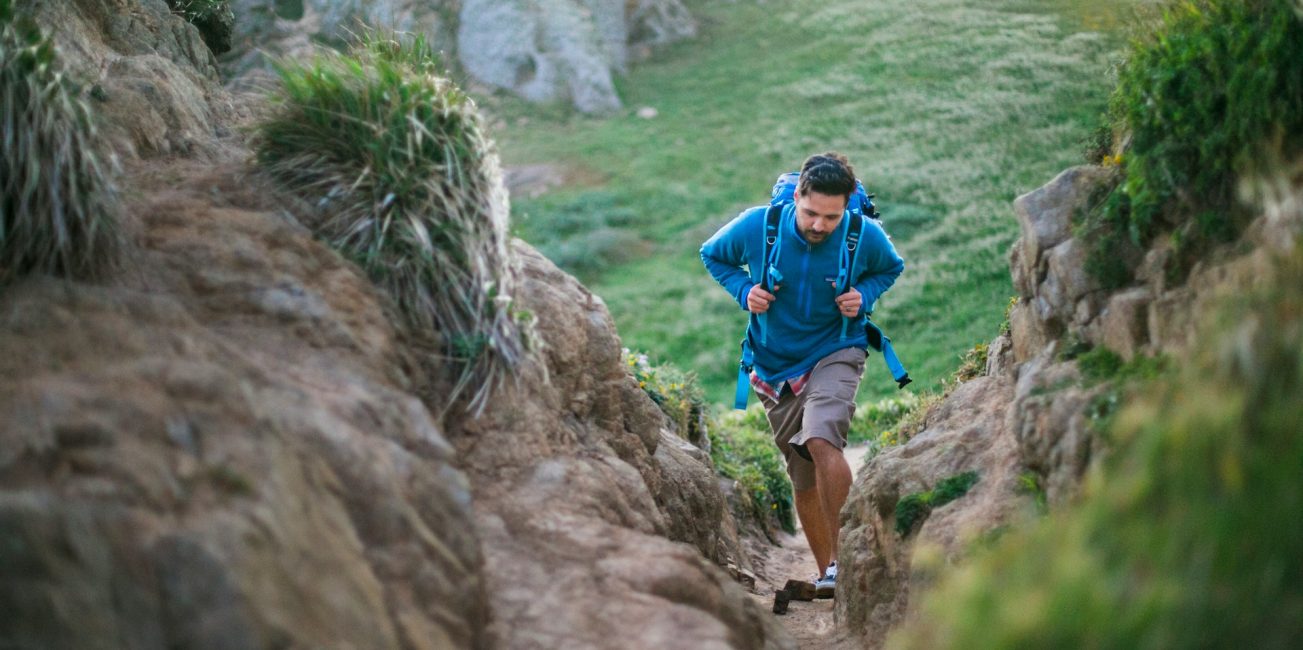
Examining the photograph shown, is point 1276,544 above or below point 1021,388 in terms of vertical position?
above

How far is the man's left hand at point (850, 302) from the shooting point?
7.49 metres

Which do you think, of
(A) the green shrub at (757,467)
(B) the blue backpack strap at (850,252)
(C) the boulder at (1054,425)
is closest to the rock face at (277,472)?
(C) the boulder at (1054,425)

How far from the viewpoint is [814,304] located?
7.66m

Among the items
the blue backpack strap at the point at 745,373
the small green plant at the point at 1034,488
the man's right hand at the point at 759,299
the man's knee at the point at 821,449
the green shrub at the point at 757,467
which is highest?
the man's right hand at the point at 759,299

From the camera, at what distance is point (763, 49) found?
1268 inches

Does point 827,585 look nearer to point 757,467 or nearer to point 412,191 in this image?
point 412,191

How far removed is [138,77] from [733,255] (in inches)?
150

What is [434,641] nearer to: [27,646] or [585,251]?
[27,646]

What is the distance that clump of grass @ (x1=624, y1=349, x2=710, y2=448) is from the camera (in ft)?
35.2

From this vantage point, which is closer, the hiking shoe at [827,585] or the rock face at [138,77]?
the rock face at [138,77]

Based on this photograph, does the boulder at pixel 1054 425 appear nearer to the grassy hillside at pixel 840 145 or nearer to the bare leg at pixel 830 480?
the bare leg at pixel 830 480

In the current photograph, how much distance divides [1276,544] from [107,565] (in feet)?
9.98

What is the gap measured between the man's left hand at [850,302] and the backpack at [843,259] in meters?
0.09

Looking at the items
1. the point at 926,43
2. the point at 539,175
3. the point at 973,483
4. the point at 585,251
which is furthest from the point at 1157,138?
the point at 926,43
